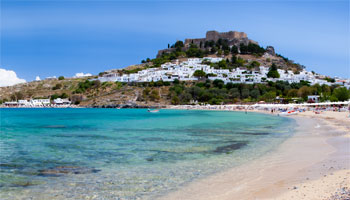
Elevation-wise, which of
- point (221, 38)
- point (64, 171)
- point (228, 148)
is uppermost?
point (221, 38)

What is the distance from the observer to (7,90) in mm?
108250

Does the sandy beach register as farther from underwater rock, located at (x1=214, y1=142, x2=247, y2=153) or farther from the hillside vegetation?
the hillside vegetation

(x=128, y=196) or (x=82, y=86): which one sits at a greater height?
(x=82, y=86)

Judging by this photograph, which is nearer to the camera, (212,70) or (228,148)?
(228,148)

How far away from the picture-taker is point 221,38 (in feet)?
364

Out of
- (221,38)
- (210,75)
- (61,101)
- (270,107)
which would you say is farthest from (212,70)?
(61,101)

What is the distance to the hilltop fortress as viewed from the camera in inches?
4277

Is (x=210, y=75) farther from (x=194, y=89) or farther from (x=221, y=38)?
(x=221, y=38)

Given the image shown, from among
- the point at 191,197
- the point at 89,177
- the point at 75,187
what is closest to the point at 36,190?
the point at 75,187

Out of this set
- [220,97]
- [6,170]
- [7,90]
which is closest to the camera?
[6,170]

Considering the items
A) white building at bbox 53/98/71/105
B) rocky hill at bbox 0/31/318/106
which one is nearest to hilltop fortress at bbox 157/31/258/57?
rocky hill at bbox 0/31/318/106

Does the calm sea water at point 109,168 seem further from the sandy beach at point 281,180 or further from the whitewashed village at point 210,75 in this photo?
the whitewashed village at point 210,75

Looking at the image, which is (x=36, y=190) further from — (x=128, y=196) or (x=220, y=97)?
(x=220, y=97)

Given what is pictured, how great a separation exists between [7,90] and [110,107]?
5307 cm
